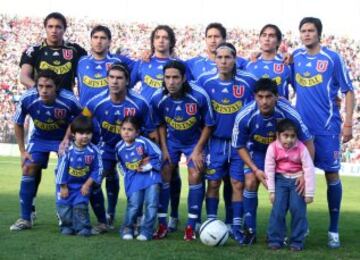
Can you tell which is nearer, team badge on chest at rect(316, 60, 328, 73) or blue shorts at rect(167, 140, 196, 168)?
team badge on chest at rect(316, 60, 328, 73)

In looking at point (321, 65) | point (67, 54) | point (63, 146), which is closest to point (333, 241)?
point (321, 65)

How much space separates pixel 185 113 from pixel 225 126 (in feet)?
1.48

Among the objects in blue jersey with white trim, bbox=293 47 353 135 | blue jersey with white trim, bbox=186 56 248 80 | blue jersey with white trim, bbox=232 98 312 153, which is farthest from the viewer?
blue jersey with white trim, bbox=186 56 248 80

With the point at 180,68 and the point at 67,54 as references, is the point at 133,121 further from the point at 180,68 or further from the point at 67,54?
the point at 67,54

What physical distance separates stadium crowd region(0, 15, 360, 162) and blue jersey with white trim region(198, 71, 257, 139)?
65.5 feet

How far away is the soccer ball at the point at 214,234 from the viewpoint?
5.84 m

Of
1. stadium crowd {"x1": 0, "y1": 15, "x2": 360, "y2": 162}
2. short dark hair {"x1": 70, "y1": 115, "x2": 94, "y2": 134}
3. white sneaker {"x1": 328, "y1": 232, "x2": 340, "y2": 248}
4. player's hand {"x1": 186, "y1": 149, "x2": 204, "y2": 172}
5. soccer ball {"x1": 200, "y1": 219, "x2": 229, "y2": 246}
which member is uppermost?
stadium crowd {"x1": 0, "y1": 15, "x2": 360, "y2": 162}

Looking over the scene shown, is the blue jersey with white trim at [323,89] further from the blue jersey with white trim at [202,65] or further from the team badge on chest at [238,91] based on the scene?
the blue jersey with white trim at [202,65]

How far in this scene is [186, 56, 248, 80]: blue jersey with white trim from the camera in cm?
729

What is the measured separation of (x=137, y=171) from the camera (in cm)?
648

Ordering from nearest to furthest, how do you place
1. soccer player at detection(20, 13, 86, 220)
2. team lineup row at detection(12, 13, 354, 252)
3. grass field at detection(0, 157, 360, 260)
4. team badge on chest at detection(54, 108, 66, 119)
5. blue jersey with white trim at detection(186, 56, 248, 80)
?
grass field at detection(0, 157, 360, 260) < team lineup row at detection(12, 13, 354, 252) < team badge on chest at detection(54, 108, 66, 119) < soccer player at detection(20, 13, 86, 220) < blue jersey with white trim at detection(186, 56, 248, 80)

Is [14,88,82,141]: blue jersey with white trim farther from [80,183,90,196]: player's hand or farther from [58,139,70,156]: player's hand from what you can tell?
[80,183,90,196]: player's hand

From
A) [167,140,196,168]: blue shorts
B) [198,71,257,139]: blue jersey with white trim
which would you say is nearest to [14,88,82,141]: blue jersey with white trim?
[167,140,196,168]: blue shorts

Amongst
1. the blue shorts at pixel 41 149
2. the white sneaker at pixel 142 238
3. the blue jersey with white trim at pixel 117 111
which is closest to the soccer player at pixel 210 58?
the blue jersey with white trim at pixel 117 111
